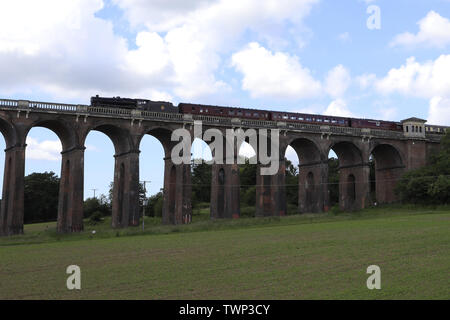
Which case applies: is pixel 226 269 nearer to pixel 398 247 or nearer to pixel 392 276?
pixel 392 276

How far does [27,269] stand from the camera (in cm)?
2077

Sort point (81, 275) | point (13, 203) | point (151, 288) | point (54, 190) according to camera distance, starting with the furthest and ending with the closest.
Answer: point (54, 190)
point (13, 203)
point (81, 275)
point (151, 288)

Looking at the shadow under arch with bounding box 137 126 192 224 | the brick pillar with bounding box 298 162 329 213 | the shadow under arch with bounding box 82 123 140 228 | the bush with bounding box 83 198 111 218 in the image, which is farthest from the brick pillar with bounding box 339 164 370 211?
the bush with bounding box 83 198 111 218

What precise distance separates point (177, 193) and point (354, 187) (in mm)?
29367

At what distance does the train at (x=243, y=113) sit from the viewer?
58.5 metres

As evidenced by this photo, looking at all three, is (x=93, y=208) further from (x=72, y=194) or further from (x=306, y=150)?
(x=306, y=150)

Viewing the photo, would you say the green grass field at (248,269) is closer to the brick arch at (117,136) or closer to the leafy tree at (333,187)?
the brick arch at (117,136)

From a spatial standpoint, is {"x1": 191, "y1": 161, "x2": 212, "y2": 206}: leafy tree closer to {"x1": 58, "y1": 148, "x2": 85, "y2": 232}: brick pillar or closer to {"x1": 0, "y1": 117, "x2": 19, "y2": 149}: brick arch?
{"x1": 58, "y1": 148, "x2": 85, "y2": 232}: brick pillar

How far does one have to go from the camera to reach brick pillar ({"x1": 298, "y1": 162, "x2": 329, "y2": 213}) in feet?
220

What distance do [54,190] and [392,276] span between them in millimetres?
89370

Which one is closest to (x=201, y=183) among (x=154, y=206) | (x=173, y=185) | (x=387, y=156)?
(x=154, y=206)

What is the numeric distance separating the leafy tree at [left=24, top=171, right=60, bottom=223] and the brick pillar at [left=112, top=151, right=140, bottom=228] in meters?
41.1
